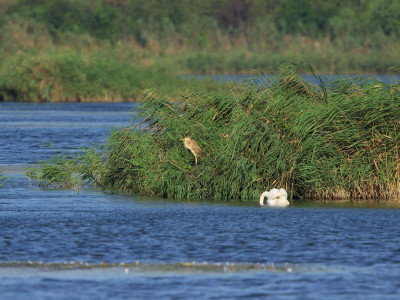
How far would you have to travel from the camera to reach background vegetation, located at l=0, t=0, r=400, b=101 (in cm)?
6050

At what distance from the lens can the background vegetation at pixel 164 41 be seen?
198ft

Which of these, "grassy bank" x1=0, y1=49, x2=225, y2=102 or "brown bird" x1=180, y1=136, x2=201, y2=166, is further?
"grassy bank" x1=0, y1=49, x2=225, y2=102

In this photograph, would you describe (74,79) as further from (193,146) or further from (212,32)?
(212,32)

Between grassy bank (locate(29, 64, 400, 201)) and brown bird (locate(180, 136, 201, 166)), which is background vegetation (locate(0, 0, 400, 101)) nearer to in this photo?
grassy bank (locate(29, 64, 400, 201))

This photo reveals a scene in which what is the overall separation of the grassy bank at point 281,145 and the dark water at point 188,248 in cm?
76

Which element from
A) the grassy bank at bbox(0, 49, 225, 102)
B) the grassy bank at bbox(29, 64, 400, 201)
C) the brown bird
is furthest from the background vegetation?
the brown bird

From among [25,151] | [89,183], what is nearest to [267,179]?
[89,183]

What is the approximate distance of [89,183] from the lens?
24.1 metres

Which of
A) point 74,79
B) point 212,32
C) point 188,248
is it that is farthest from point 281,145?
point 212,32

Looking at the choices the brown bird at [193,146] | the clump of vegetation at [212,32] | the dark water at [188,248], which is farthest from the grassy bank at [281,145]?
the clump of vegetation at [212,32]

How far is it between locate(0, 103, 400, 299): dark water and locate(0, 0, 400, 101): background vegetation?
3354cm

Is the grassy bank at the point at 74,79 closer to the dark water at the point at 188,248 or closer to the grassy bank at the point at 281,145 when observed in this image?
the grassy bank at the point at 281,145

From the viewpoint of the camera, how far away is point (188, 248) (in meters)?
15.3

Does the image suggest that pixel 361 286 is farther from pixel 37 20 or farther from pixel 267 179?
pixel 37 20
